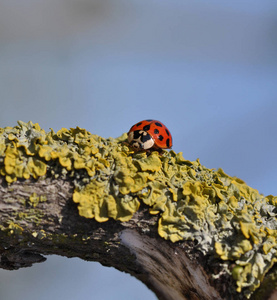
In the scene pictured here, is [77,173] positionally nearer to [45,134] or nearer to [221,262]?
[45,134]

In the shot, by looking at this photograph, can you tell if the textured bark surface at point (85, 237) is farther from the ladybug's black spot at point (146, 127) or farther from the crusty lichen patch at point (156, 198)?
the ladybug's black spot at point (146, 127)

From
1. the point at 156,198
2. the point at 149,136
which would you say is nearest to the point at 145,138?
the point at 149,136

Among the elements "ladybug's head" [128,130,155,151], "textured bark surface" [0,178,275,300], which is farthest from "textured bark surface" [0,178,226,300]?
"ladybug's head" [128,130,155,151]

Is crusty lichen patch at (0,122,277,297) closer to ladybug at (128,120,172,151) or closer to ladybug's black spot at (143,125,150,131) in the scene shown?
ladybug at (128,120,172,151)

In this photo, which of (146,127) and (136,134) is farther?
(146,127)

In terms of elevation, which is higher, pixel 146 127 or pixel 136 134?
pixel 146 127

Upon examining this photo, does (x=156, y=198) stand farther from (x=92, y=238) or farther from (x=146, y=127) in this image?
(x=146, y=127)

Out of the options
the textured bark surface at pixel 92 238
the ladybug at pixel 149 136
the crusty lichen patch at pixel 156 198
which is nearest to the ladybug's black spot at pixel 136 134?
the ladybug at pixel 149 136
